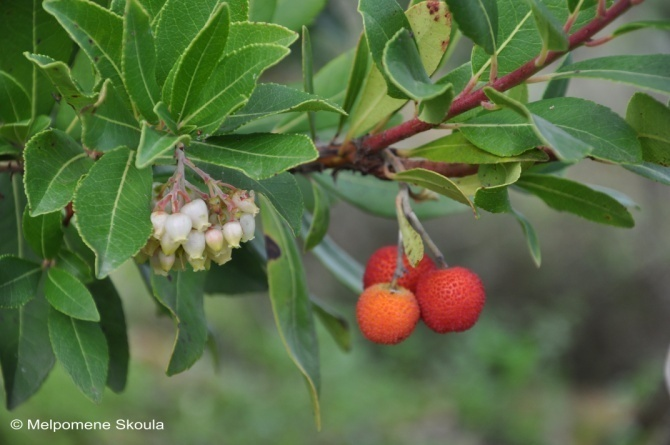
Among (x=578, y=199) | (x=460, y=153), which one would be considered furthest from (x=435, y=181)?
(x=578, y=199)

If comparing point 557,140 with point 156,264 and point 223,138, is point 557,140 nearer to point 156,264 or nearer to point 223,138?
point 223,138

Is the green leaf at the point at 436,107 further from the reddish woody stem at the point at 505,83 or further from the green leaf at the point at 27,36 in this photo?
the green leaf at the point at 27,36

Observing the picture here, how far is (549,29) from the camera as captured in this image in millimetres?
848

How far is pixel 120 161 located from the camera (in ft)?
2.96

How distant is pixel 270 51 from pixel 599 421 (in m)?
6.10

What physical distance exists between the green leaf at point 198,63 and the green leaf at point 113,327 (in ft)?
1.57

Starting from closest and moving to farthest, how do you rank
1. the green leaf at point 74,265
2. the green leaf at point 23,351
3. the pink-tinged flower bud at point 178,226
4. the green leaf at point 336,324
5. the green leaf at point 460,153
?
the pink-tinged flower bud at point 178,226
the green leaf at point 460,153
the green leaf at point 74,265
the green leaf at point 23,351
the green leaf at point 336,324

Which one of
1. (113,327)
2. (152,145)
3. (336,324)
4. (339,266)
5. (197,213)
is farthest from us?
(339,266)

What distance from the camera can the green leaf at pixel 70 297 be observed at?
1.04 metres

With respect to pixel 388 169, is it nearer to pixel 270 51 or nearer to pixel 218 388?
pixel 270 51

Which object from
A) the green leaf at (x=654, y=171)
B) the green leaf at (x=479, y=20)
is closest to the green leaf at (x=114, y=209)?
the green leaf at (x=479, y=20)

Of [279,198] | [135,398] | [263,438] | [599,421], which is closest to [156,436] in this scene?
[135,398]

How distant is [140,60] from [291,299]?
60 centimetres

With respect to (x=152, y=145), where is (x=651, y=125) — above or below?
above
